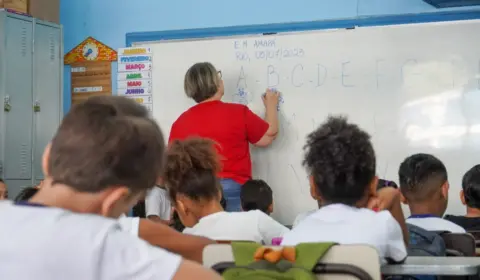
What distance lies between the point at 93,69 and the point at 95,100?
3990 millimetres

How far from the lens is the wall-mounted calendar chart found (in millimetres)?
4527

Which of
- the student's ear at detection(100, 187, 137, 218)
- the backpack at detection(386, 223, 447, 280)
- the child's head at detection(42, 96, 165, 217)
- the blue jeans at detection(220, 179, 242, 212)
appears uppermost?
the child's head at detection(42, 96, 165, 217)

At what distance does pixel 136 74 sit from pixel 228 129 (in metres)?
0.94

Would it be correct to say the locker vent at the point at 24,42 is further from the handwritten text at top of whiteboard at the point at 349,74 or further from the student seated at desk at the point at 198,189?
the student seated at desk at the point at 198,189

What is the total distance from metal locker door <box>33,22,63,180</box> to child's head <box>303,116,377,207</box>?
337cm

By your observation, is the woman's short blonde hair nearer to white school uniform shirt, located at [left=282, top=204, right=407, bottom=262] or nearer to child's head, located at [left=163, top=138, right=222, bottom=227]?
child's head, located at [left=163, top=138, right=222, bottom=227]

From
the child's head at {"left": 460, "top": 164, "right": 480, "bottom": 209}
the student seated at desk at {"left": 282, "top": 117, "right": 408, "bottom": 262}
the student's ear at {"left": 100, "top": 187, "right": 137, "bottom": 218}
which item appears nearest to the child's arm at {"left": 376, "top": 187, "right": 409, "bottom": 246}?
the student seated at desk at {"left": 282, "top": 117, "right": 408, "bottom": 262}

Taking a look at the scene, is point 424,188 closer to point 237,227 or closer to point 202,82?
point 237,227

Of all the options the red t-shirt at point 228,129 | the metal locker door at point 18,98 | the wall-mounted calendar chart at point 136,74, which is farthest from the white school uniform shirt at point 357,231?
the metal locker door at point 18,98

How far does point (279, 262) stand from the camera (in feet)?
4.45

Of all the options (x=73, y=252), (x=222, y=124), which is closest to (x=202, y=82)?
(x=222, y=124)

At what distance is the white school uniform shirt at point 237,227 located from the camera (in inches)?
90.3

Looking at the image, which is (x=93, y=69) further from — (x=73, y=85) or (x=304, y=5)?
(x=304, y=5)

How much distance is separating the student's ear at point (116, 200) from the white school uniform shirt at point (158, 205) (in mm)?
3075
